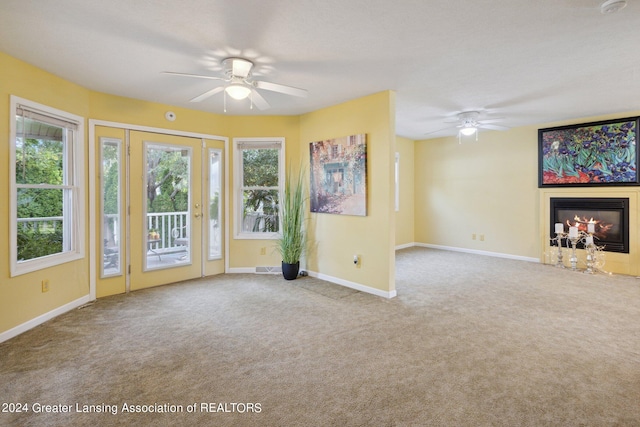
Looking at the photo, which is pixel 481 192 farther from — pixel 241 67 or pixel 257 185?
pixel 241 67

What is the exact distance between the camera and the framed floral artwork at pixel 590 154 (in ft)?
16.9

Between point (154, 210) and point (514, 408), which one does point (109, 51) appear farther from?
point (514, 408)

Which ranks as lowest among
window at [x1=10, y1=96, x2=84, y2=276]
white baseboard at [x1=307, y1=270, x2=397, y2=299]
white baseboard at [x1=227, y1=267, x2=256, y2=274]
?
white baseboard at [x1=307, y1=270, x2=397, y2=299]

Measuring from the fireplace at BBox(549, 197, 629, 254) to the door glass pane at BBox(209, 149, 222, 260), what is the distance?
18.9ft

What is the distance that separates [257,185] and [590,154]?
5.47 meters

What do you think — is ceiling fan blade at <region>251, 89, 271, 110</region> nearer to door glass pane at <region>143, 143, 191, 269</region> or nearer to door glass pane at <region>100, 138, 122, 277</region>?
door glass pane at <region>143, 143, 191, 269</region>

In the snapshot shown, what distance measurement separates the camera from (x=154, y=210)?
454cm

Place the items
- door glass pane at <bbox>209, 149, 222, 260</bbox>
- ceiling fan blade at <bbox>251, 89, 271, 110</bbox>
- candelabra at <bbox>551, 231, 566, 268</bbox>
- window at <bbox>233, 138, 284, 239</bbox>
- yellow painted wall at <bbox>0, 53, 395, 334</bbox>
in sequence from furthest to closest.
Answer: candelabra at <bbox>551, 231, 566, 268</bbox> → window at <bbox>233, 138, 284, 239</bbox> → door glass pane at <bbox>209, 149, 222, 260</bbox> → ceiling fan blade at <bbox>251, 89, 271, 110</bbox> → yellow painted wall at <bbox>0, 53, 395, 334</bbox>

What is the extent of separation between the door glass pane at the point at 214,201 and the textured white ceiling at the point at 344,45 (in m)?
1.04

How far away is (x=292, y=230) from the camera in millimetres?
4844

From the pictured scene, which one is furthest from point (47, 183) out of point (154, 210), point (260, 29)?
point (260, 29)

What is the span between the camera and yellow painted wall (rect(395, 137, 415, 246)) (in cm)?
764

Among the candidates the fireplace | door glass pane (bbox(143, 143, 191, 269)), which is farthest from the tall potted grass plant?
the fireplace

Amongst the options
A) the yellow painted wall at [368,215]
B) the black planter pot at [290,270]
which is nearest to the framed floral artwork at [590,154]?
the yellow painted wall at [368,215]
